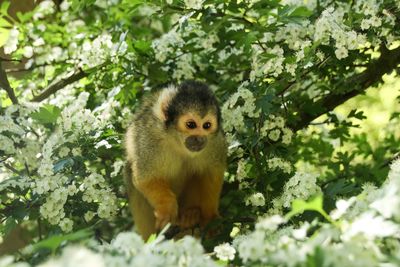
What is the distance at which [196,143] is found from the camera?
4.88 m

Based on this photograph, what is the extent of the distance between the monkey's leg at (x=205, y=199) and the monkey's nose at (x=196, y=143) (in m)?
0.36

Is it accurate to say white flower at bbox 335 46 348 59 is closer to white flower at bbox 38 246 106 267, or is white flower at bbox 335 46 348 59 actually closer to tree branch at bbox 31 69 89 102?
tree branch at bbox 31 69 89 102

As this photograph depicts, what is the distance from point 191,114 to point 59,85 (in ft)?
5.54

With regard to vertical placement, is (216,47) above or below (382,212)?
above

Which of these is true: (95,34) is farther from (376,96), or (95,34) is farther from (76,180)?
(376,96)

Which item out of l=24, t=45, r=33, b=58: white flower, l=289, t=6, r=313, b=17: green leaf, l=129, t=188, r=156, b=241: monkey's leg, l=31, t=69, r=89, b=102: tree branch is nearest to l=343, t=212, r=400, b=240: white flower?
l=289, t=6, r=313, b=17: green leaf

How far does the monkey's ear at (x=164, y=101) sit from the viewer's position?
508 centimetres

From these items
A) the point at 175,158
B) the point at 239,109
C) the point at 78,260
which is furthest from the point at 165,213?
the point at 78,260

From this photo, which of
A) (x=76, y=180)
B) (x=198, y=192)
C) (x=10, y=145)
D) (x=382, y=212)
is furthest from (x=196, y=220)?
(x=382, y=212)

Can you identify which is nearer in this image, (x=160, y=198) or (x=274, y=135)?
(x=274, y=135)

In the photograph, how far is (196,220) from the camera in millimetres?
5055

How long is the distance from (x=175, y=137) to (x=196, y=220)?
713mm

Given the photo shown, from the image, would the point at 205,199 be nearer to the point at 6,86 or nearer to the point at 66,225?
the point at 66,225

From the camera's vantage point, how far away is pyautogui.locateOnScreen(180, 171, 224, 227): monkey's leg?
506cm
